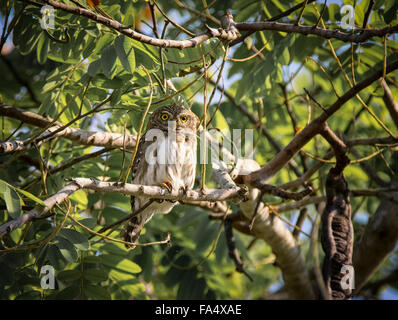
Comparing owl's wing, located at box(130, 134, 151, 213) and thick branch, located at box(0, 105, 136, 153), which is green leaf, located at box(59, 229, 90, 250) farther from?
owl's wing, located at box(130, 134, 151, 213)

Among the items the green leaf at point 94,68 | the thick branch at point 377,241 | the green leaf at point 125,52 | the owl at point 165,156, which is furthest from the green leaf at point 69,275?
the thick branch at point 377,241

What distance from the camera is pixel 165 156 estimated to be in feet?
12.7

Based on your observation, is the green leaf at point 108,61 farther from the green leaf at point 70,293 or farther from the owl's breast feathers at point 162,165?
the green leaf at point 70,293

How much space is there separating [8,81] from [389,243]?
5050mm

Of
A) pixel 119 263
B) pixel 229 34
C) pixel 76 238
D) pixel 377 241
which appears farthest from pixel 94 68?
pixel 377 241

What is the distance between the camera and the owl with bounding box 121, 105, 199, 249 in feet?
12.6

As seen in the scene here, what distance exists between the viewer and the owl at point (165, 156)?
12.6ft

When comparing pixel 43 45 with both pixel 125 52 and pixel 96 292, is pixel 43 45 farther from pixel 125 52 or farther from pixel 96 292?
pixel 96 292

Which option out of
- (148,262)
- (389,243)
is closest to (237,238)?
(148,262)

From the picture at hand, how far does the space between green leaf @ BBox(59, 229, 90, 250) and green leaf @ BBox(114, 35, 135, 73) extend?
1.11 metres

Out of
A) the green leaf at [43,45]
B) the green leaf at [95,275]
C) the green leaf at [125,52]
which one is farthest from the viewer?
the green leaf at [43,45]

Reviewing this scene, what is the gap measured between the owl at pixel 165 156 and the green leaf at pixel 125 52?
98cm

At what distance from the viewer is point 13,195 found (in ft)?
8.49

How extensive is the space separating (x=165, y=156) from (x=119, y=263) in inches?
39.7
